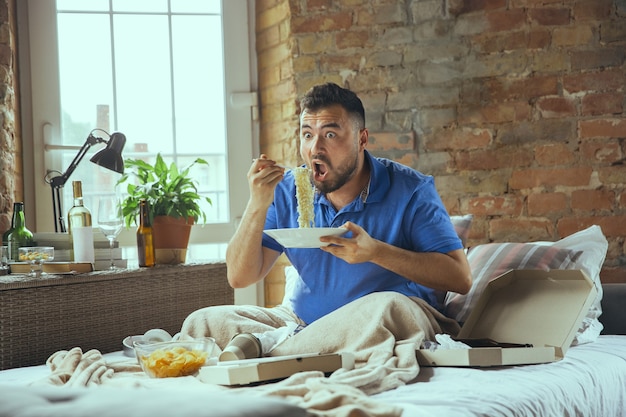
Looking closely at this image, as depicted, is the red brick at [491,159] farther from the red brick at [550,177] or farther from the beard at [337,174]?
the beard at [337,174]

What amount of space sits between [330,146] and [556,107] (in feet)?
4.15

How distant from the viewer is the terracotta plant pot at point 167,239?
9.94 ft

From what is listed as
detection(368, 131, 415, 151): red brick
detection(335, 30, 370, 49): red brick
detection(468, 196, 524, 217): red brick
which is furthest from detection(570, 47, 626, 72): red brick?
detection(335, 30, 370, 49): red brick

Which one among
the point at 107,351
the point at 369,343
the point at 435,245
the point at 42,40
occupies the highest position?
the point at 42,40

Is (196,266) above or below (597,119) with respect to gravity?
below

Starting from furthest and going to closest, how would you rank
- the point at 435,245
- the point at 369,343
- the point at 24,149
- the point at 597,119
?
the point at 24,149 → the point at 597,119 → the point at 435,245 → the point at 369,343

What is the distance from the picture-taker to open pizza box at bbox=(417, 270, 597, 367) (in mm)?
1887

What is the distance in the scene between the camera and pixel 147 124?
3.79 m

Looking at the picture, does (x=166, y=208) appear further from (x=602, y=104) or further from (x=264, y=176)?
(x=602, y=104)

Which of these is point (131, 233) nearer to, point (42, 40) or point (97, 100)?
point (97, 100)

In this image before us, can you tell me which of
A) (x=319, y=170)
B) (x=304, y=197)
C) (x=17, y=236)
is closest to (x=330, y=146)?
(x=319, y=170)

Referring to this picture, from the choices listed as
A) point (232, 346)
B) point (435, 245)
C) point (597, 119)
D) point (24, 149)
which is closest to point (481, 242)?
point (597, 119)

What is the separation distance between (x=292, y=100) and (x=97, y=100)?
0.92 metres

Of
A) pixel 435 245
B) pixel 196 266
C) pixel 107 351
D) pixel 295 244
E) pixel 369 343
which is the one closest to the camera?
pixel 369 343
